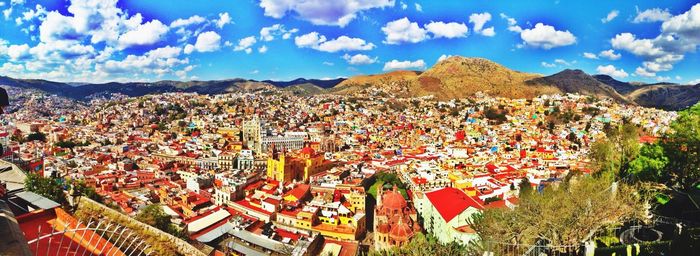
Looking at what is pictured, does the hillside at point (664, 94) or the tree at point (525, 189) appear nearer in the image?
the tree at point (525, 189)

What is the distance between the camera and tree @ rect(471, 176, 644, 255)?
787 centimetres

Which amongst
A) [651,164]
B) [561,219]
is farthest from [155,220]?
[651,164]

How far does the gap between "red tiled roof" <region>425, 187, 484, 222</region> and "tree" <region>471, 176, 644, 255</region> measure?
6503 millimetres

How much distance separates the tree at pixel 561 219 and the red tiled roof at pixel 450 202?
6503 millimetres

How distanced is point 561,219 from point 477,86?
307ft

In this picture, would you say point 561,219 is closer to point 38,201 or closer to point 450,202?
point 450,202

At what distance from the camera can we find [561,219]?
8023 mm

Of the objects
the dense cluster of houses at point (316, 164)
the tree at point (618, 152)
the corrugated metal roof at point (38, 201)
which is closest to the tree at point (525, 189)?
the dense cluster of houses at point (316, 164)

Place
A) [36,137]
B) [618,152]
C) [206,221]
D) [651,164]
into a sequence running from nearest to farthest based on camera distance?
[651,164] → [618,152] → [206,221] → [36,137]

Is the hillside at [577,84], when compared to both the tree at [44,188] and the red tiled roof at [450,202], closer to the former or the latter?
the red tiled roof at [450,202]

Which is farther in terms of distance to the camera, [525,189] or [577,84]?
[577,84]

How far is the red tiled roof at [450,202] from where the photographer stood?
15598 mm

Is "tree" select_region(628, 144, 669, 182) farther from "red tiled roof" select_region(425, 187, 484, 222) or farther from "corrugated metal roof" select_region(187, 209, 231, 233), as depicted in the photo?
"corrugated metal roof" select_region(187, 209, 231, 233)

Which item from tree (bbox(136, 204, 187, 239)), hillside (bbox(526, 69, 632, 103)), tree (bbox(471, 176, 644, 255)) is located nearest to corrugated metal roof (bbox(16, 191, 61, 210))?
tree (bbox(136, 204, 187, 239))
